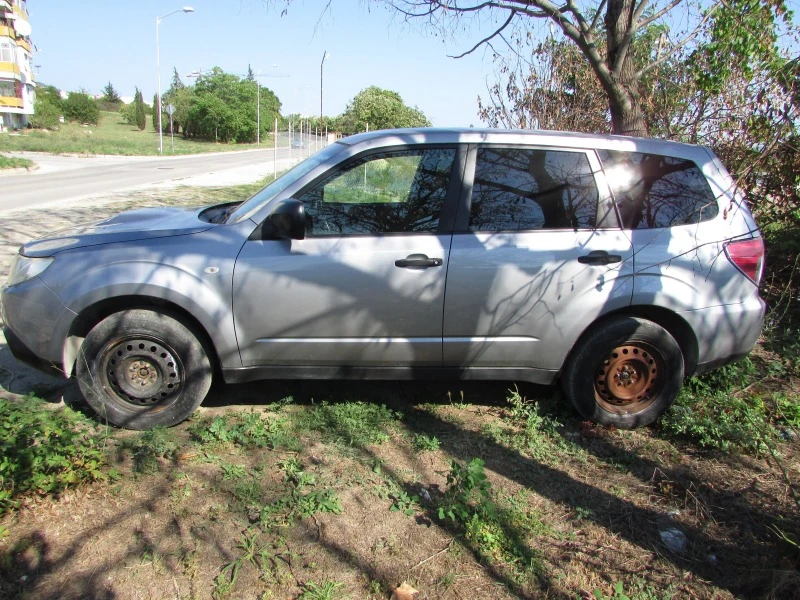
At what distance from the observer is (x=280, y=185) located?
3822 millimetres

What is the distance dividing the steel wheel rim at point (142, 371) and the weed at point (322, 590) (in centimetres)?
164

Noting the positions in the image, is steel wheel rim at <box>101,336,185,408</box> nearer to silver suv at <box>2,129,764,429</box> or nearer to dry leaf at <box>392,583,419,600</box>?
silver suv at <box>2,129,764,429</box>

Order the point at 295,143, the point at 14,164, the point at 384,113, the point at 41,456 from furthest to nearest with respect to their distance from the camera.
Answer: the point at 295,143
the point at 384,113
the point at 14,164
the point at 41,456

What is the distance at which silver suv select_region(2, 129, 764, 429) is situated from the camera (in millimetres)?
3490

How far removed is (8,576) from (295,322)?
5.85 ft

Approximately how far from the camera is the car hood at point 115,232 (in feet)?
11.7

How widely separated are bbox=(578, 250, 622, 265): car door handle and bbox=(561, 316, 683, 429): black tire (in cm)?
38

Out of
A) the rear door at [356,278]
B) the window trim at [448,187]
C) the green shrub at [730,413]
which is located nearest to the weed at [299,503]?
the rear door at [356,278]

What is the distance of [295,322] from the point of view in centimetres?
354

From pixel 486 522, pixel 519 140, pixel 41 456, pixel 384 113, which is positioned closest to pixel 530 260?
pixel 519 140

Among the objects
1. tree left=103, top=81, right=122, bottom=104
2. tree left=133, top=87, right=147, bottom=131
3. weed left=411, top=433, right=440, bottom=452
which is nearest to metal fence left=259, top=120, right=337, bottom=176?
weed left=411, top=433, right=440, bottom=452

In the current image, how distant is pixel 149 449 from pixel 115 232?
134 centimetres

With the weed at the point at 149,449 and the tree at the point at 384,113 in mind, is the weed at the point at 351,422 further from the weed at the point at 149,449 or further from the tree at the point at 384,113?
the tree at the point at 384,113

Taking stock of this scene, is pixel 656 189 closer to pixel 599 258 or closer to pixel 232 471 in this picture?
pixel 599 258
